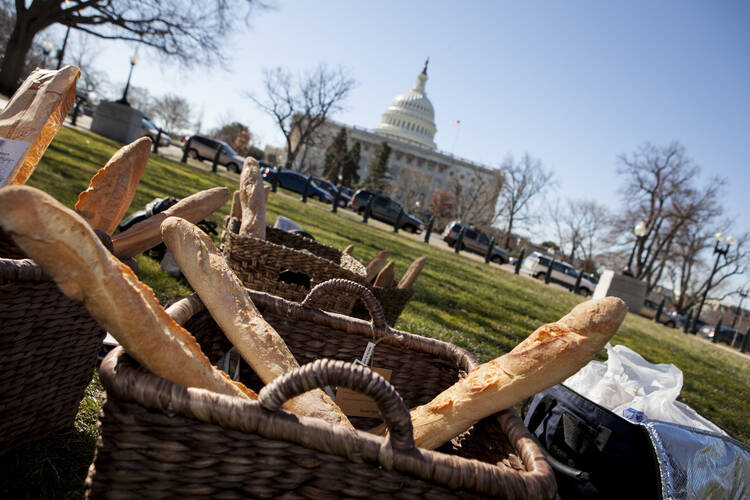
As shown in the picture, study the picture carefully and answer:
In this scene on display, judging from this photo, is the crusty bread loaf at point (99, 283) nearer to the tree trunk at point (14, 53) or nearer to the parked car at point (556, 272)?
the tree trunk at point (14, 53)

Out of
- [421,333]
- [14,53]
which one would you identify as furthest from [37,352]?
[14,53]

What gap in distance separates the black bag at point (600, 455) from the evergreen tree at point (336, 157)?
59559 millimetres

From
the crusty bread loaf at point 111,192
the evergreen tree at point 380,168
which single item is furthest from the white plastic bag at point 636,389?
the evergreen tree at point 380,168

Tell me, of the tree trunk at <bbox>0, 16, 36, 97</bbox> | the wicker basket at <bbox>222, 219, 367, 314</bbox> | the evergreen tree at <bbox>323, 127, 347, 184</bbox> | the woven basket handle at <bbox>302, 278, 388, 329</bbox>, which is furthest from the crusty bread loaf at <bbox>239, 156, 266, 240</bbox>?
the evergreen tree at <bbox>323, 127, 347, 184</bbox>

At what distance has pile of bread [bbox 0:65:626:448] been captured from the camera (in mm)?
847

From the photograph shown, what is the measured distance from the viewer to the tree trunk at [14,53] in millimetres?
17453

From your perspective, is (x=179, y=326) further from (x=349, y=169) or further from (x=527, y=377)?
(x=349, y=169)

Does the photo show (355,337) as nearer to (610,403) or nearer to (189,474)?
(189,474)

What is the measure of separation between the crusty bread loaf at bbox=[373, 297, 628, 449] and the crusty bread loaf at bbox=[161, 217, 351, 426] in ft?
1.32

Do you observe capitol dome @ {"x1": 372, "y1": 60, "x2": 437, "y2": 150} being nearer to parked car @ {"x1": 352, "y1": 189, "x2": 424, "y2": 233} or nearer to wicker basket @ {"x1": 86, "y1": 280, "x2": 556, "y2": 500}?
parked car @ {"x1": 352, "y1": 189, "x2": 424, "y2": 233}

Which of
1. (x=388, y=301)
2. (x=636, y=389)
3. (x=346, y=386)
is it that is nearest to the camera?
(x=346, y=386)

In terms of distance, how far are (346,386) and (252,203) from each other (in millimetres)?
2277

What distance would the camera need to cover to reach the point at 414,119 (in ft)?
299

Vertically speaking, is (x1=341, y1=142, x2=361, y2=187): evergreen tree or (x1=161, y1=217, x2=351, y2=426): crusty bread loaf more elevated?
(x1=341, y1=142, x2=361, y2=187): evergreen tree
